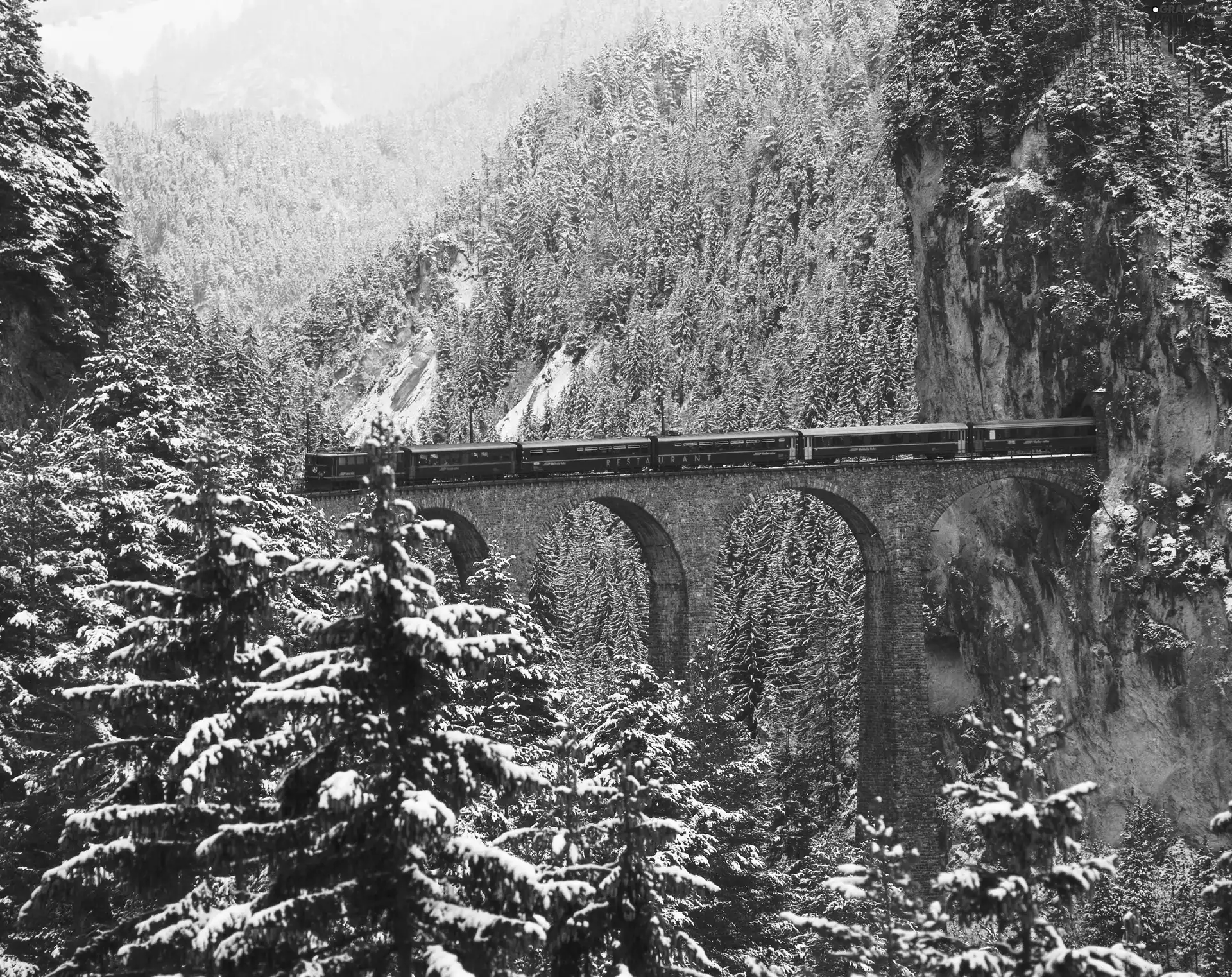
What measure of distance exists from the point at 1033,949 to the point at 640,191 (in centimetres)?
16574

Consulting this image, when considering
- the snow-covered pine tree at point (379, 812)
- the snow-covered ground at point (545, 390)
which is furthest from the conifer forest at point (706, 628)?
the snow-covered ground at point (545, 390)

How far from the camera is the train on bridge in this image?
177 feet

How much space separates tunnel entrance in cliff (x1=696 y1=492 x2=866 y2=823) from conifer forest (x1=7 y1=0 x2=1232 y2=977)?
37 centimetres

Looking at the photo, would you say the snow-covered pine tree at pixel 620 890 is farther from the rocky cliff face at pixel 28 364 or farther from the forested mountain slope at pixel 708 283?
the forested mountain slope at pixel 708 283

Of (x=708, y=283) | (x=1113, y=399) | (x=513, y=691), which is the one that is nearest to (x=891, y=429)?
(x=1113, y=399)

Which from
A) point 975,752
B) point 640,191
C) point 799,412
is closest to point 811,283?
point 799,412

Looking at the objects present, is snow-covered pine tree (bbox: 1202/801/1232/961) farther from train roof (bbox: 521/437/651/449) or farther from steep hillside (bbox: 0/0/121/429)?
steep hillside (bbox: 0/0/121/429)

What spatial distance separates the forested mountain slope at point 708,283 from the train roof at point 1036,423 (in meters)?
40.0

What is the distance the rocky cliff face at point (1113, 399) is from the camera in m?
57.0

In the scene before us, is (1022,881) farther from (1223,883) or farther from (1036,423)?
(1036,423)

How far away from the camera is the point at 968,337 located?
6869cm

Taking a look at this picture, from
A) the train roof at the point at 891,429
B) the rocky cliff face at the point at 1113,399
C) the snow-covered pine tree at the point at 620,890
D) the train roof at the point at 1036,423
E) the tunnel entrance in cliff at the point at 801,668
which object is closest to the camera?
the snow-covered pine tree at the point at 620,890

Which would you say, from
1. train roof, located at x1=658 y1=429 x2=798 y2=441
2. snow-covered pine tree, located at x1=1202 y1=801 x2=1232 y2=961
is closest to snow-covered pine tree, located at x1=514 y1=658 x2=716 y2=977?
snow-covered pine tree, located at x1=1202 y1=801 x2=1232 y2=961

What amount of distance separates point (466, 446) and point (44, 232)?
19.1 meters
